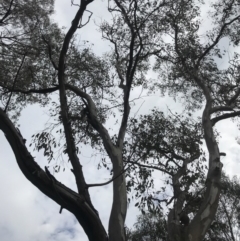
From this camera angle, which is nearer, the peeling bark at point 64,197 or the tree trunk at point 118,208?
the peeling bark at point 64,197

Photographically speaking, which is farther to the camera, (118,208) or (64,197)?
(118,208)

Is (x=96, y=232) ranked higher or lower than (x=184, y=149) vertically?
lower

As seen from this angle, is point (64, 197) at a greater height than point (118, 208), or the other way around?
point (118, 208)

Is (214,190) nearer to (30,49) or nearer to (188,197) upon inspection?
(188,197)

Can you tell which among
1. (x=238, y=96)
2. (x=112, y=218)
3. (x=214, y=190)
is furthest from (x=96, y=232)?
(x=238, y=96)

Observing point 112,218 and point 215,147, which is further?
point 215,147

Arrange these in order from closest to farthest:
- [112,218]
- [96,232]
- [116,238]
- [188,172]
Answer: [96,232]
[116,238]
[112,218]
[188,172]

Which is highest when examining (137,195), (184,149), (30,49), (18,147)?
(30,49)

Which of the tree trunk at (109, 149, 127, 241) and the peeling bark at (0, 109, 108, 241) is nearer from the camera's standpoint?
the peeling bark at (0, 109, 108, 241)

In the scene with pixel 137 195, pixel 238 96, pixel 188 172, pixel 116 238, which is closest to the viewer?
pixel 116 238

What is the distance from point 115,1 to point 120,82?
170 cm

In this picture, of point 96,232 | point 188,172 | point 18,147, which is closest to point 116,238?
point 96,232

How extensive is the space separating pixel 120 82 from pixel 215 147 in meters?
2.79

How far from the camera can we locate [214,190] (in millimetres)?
4637
